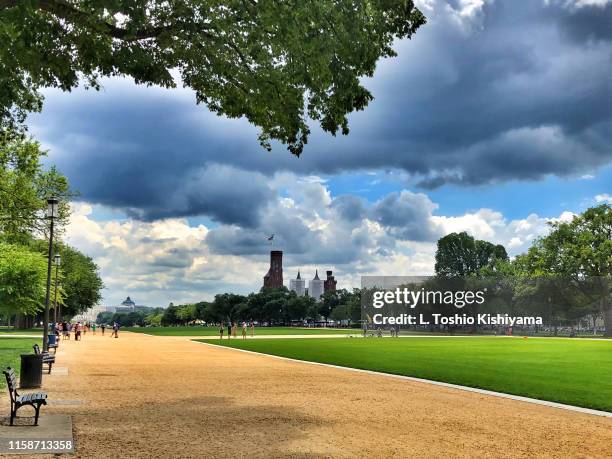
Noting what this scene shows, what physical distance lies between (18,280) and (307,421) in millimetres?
43285

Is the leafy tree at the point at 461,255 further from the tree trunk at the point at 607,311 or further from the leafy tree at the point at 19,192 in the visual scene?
the leafy tree at the point at 19,192

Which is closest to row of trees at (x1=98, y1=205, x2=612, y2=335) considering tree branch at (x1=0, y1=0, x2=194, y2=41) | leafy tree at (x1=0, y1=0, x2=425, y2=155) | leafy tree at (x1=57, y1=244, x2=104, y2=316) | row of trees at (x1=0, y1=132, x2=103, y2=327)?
leafy tree at (x1=57, y1=244, x2=104, y2=316)

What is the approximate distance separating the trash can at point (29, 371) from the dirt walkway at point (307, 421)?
627 mm

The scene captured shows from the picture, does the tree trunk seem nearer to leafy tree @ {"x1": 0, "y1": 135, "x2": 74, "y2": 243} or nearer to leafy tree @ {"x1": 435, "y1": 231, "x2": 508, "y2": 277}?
leafy tree @ {"x1": 435, "y1": 231, "x2": 508, "y2": 277}

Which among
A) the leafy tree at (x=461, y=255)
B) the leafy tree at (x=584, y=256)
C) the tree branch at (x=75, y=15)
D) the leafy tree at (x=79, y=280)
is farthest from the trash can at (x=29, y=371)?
the leafy tree at (x=461, y=255)

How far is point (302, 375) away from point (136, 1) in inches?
642

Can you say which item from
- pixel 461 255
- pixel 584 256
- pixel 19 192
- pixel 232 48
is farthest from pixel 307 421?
pixel 461 255

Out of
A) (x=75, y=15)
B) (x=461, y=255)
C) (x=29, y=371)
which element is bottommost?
(x=29, y=371)

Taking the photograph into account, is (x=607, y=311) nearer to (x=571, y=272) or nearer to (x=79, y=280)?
(x=571, y=272)

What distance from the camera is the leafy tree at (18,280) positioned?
160ft

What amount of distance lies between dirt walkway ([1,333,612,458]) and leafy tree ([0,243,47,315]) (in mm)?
30552

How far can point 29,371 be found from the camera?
17906 mm

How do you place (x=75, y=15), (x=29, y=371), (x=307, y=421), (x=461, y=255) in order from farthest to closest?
(x=461, y=255), (x=29, y=371), (x=307, y=421), (x=75, y=15)

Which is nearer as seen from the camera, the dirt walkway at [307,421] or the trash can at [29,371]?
the dirt walkway at [307,421]
